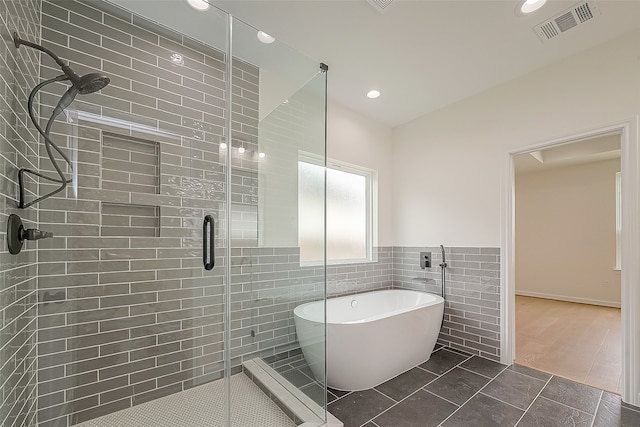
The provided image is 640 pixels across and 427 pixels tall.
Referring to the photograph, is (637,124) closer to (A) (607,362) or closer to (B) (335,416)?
(A) (607,362)

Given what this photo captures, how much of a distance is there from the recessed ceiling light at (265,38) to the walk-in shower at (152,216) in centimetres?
7

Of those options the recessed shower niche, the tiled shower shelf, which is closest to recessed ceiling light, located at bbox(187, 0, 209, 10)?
the recessed shower niche

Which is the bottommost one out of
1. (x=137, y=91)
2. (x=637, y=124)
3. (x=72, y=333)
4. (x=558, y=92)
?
(x=72, y=333)

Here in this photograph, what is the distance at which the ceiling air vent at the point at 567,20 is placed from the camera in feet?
6.03

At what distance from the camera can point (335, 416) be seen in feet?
6.16

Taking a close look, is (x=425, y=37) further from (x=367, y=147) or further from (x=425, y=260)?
(x=425, y=260)

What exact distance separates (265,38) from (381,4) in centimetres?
87

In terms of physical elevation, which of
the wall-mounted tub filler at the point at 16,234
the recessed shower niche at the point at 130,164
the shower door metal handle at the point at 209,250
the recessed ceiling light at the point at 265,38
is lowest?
the shower door metal handle at the point at 209,250

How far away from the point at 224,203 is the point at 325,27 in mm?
1553

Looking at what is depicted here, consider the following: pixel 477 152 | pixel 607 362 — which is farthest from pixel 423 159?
pixel 607 362

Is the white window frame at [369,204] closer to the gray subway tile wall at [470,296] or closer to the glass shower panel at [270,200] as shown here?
the gray subway tile wall at [470,296]

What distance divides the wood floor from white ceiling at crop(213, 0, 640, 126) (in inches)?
110

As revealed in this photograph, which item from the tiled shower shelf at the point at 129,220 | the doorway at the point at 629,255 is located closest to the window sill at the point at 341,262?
the tiled shower shelf at the point at 129,220

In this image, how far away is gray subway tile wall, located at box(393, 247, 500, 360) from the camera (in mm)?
2738
